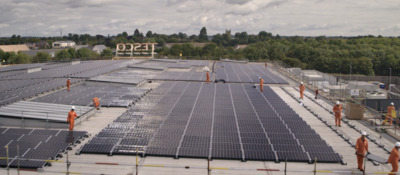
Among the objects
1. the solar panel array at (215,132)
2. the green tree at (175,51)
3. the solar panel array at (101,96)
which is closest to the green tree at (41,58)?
the green tree at (175,51)

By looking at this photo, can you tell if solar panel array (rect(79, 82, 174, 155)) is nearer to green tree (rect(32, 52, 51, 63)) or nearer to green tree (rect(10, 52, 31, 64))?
green tree (rect(10, 52, 31, 64))

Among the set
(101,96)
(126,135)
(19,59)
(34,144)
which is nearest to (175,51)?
(19,59)

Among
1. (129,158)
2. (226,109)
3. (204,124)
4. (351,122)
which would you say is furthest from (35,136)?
(351,122)

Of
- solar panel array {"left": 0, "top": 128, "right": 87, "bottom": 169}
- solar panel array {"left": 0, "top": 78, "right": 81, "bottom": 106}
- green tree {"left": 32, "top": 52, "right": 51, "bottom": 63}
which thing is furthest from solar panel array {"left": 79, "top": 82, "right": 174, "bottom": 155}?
green tree {"left": 32, "top": 52, "right": 51, "bottom": 63}

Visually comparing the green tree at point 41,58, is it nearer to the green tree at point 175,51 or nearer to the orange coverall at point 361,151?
the green tree at point 175,51

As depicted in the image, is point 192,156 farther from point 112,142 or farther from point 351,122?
point 351,122
